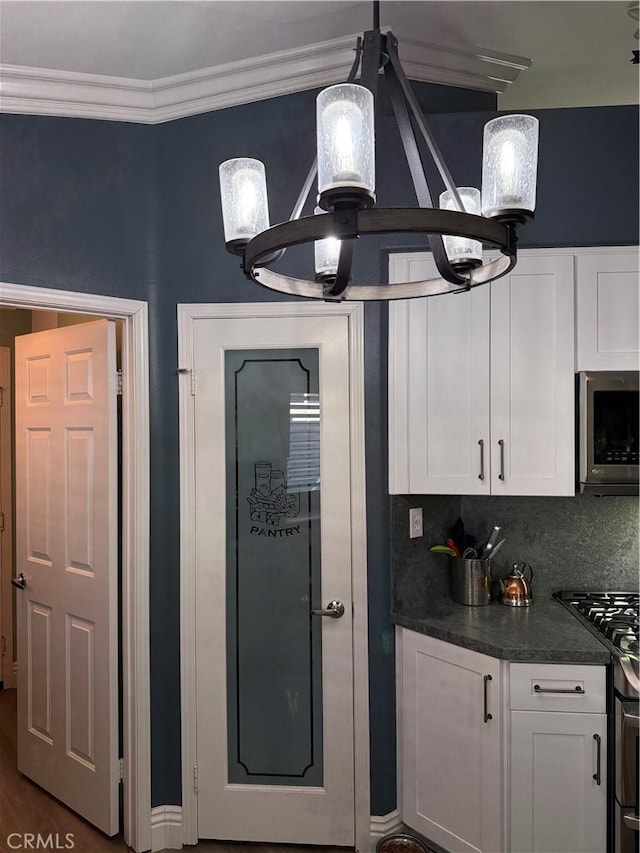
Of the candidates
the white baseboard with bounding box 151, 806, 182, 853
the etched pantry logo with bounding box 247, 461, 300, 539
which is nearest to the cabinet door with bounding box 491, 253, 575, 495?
the etched pantry logo with bounding box 247, 461, 300, 539

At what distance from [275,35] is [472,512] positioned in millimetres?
2039

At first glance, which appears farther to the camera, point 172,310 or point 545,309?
point 172,310

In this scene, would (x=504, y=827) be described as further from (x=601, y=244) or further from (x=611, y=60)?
(x=611, y=60)

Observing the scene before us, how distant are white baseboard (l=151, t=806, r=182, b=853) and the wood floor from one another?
0.06m

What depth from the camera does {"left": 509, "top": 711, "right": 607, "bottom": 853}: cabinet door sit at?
2.25m

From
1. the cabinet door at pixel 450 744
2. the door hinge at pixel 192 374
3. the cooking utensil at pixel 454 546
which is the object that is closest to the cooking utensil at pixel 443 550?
the cooking utensil at pixel 454 546

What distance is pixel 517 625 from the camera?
2529mm

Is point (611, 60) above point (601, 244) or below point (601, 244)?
above

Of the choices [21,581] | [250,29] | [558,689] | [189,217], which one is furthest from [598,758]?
[250,29]

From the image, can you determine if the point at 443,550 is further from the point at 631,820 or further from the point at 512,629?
the point at 631,820

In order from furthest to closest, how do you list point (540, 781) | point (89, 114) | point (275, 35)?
1. point (89, 114)
2. point (275, 35)
3. point (540, 781)

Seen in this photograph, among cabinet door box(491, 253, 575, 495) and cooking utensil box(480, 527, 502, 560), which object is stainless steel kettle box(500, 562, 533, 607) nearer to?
cooking utensil box(480, 527, 502, 560)

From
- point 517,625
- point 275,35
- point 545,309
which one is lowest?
point 517,625

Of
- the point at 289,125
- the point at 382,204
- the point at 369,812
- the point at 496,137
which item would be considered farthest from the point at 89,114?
the point at 369,812
